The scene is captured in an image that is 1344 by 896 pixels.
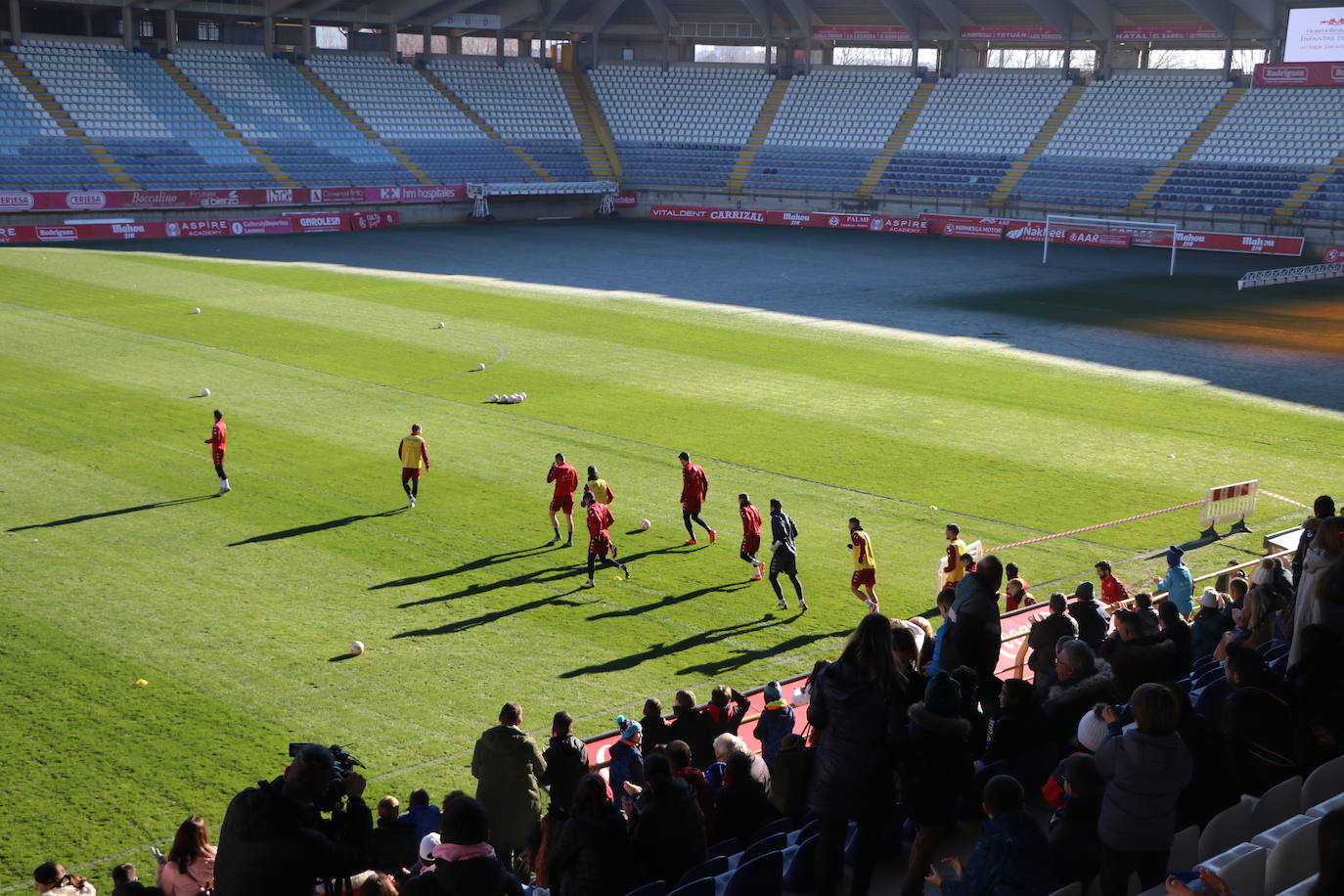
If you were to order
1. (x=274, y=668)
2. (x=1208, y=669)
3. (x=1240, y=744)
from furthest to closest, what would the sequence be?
(x=274, y=668), (x=1208, y=669), (x=1240, y=744)

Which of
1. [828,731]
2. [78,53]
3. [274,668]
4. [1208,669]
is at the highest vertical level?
[78,53]

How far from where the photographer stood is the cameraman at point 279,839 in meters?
6.10

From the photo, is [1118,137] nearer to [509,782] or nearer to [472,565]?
[472,565]

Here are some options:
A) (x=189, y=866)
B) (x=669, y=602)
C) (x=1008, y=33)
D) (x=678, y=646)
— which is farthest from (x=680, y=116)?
(x=189, y=866)

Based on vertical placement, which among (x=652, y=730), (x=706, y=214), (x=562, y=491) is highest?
(x=706, y=214)

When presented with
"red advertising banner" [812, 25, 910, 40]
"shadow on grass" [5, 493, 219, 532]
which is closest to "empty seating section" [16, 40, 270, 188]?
"red advertising banner" [812, 25, 910, 40]

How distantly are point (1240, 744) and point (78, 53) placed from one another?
64053mm

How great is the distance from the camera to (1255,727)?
7.73m

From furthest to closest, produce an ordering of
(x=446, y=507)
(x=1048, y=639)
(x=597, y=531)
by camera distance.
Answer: (x=446, y=507), (x=597, y=531), (x=1048, y=639)

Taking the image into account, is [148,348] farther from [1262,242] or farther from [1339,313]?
[1262,242]

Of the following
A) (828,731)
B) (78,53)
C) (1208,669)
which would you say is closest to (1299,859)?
(828,731)

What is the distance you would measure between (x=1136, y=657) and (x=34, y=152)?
55.9 m

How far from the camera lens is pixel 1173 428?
2514 centimetres

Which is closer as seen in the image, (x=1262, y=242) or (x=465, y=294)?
(x=465, y=294)
